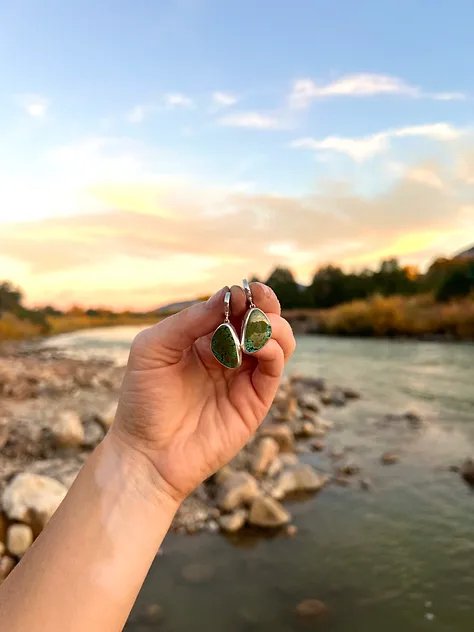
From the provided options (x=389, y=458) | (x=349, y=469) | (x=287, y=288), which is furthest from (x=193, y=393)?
(x=287, y=288)

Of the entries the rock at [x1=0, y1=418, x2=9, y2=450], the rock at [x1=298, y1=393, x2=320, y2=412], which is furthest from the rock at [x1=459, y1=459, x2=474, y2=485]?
the rock at [x1=0, y1=418, x2=9, y2=450]

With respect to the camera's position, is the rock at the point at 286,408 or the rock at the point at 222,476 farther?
the rock at the point at 286,408

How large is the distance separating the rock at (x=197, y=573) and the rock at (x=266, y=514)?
626 mm

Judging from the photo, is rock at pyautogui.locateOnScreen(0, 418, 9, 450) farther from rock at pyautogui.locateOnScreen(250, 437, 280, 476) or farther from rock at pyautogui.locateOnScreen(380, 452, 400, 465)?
rock at pyautogui.locateOnScreen(380, 452, 400, 465)

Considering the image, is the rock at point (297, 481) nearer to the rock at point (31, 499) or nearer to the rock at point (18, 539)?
the rock at point (31, 499)

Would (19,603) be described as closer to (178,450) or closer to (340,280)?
(178,450)

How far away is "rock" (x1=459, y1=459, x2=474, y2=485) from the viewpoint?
512cm

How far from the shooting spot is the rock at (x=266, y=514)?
409 centimetres

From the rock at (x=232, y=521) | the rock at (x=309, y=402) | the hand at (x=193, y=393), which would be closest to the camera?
the hand at (x=193, y=393)

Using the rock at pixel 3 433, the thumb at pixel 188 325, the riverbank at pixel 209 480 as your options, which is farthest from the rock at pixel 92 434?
the thumb at pixel 188 325

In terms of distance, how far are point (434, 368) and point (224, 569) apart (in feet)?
35.8

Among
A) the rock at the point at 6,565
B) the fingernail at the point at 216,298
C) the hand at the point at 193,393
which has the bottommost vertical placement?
the rock at the point at 6,565

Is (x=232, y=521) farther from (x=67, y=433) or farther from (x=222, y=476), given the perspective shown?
(x=67, y=433)

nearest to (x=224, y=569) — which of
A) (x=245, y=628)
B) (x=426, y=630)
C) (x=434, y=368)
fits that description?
(x=245, y=628)
